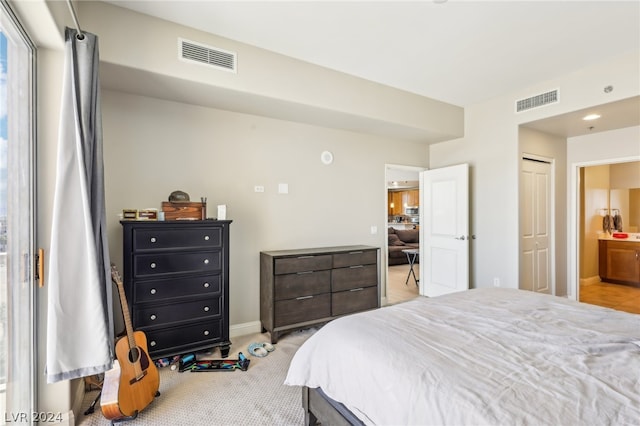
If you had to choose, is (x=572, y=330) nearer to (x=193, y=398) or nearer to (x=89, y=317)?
(x=193, y=398)

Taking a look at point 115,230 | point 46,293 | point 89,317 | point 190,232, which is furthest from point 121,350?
point 115,230

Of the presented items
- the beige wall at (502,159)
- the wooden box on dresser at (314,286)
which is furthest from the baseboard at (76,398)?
the beige wall at (502,159)

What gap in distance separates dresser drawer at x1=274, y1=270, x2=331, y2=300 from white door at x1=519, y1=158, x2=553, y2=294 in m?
2.50

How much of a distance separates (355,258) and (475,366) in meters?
2.37

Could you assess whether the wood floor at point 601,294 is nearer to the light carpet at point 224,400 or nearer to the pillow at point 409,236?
the light carpet at point 224,400

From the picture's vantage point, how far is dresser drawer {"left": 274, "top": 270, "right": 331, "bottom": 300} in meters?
3.15

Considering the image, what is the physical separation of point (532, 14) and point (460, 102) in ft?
6.18

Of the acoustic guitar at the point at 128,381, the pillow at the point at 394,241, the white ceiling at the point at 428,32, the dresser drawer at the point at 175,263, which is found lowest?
the acoustic guitar at the point at 128,381

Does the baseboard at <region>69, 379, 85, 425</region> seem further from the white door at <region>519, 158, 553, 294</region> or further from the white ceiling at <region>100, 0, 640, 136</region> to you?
the white door at <region>519, 158, 553, 294</region>

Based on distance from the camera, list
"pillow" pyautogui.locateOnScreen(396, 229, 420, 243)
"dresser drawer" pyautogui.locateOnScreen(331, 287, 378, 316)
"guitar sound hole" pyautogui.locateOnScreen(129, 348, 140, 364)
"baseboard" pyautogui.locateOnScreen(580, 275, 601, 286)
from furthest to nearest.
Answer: "pillow" pyautogui.locateOnScreen(396, 229, 420, 243), "baseboard" pyautogui.locateOnScreen(580, 275, 601, 286), "dresser drawer" pyautogui.locateOnScreen(331, 287, 378, 316), "guitar sound hole" pyautogui.locateOnScreen(129, 348, 140, 364)

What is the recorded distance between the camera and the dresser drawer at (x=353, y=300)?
346 cm

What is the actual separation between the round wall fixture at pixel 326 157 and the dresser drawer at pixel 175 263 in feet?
5.99

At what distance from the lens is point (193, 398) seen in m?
2.19

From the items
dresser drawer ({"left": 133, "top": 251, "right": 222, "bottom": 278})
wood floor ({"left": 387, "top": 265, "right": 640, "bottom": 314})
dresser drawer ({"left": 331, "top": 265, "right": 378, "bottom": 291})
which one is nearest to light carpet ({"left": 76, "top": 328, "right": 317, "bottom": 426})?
dresser drawer ({"left": 133, "top": 251, "right": 222, "bottom": 278})
